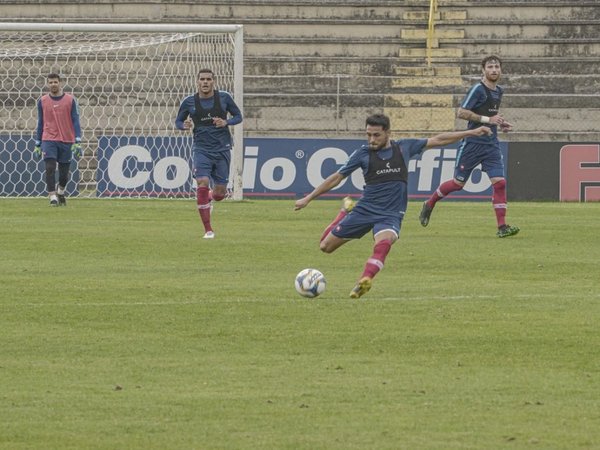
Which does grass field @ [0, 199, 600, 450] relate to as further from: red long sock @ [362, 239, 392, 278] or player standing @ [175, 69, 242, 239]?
player standing @ [175, 69, 242, 239]

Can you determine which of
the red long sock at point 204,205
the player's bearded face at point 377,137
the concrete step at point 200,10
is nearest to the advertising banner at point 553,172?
the concrete step at point 200,10

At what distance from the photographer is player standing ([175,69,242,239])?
19.4 m

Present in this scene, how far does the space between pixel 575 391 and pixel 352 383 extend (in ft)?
4.29

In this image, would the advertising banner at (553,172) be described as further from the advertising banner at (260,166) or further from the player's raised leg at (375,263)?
the player's raised leg at (375,263)

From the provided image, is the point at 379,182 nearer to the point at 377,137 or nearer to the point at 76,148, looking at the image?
the point at 377,137

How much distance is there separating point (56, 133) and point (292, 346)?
15698mm

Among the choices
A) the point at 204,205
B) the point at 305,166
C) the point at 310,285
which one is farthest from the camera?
the point at 305,166

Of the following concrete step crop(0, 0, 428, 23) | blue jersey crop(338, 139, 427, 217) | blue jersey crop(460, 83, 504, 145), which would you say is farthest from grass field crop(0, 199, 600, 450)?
concrete step crop(0, 0, 428, 23)

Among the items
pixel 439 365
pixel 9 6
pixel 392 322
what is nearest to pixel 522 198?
pixel 9 6

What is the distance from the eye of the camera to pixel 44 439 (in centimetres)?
725

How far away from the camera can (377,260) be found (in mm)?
12500

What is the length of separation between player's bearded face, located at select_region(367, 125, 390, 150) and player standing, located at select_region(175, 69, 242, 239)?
607 cm

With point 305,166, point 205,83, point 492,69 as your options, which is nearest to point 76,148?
point 305,166

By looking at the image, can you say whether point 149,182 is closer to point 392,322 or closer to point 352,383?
point 392,322
